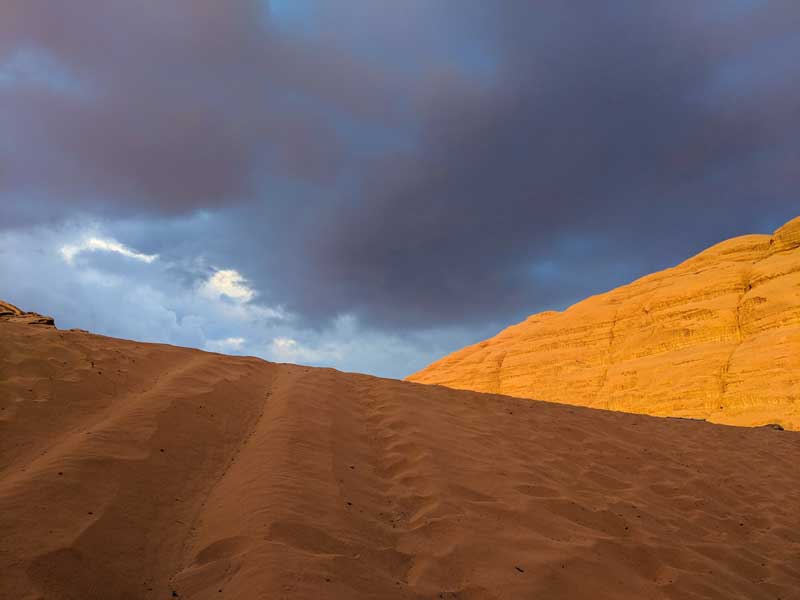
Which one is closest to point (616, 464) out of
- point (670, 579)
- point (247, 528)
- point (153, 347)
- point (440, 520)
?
point (670, 579)

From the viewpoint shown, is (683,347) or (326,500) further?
(683,347)

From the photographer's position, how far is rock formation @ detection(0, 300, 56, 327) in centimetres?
957

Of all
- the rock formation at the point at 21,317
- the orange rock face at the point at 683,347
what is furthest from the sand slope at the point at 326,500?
the orange rock face at the point at 683,347

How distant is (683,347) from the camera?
3288 centimetres

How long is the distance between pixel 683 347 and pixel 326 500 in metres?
35.1

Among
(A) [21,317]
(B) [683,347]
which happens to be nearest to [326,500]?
(A) [21,317]

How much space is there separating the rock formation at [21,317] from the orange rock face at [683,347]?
1077 inches

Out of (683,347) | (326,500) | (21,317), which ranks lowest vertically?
(326,500)

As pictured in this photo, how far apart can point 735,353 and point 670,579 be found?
31210 mm

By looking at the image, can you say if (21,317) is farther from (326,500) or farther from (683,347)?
(683,347)

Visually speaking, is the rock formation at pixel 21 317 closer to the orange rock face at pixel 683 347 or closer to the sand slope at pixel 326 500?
the sand slope at pixel 326 500

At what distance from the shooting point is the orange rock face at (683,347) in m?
26.6

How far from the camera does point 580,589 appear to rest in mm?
2938

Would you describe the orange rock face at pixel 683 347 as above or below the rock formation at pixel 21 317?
above
